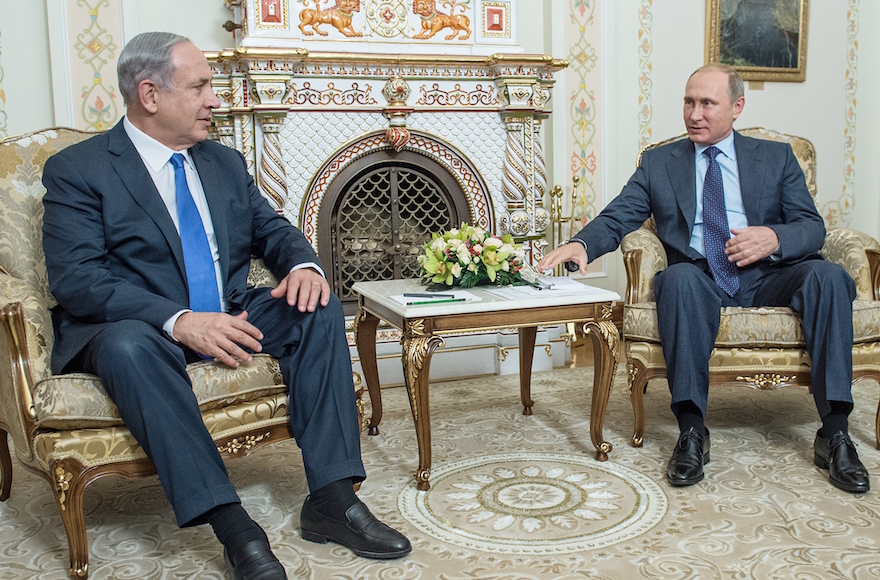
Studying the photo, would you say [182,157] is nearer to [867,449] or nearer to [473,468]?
[473,468]

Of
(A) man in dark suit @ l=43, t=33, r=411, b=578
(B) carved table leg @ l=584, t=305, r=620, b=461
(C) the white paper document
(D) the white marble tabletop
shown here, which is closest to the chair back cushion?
(A) man in dark suit @ l=43, t=33, r=411, b=578

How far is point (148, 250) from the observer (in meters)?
2.21

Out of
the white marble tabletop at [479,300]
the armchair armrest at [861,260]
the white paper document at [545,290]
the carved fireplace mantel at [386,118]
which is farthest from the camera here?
the carved fireplace mantel at [386,118]

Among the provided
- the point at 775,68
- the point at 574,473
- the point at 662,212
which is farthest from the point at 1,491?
the point at 775,68

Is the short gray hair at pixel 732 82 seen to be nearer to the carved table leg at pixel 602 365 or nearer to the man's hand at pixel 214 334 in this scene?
the carved table leg at pixel 602 365

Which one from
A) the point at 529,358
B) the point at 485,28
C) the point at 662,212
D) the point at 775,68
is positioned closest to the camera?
the point at 662,212

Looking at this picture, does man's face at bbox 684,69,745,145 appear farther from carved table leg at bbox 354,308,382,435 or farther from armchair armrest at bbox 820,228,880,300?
carved table leg at bbox 354,308,382,435

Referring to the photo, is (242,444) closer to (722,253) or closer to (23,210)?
(23,210)

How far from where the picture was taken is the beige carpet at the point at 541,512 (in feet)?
6.41

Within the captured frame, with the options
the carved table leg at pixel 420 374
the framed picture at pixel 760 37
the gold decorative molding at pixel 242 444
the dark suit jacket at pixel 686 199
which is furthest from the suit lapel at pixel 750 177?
the framed picture at pixel 760 37

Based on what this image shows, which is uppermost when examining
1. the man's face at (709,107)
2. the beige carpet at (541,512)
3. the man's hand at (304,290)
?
the man's face at (709,107)

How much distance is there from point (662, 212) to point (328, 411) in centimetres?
161

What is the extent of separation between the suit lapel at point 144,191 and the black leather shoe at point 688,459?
5.23 ft

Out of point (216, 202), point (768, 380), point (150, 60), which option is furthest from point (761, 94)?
point (150, 60)
